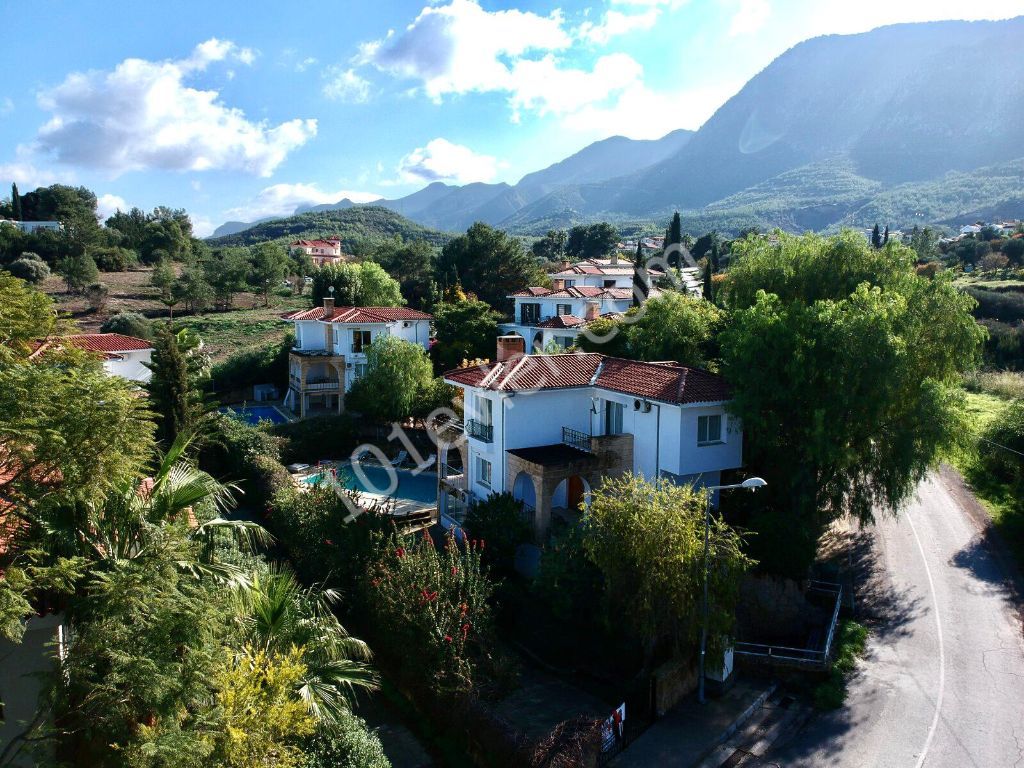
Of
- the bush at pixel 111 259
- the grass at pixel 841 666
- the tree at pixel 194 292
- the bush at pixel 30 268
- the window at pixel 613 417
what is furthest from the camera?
the bush at pixel 111 259

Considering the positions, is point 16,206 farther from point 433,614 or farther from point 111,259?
point 433,614

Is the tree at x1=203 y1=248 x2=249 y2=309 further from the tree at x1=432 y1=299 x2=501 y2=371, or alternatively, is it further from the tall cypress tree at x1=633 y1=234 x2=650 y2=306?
the tall cypress tree at x1=633 y1=234 x2=650 y2=306

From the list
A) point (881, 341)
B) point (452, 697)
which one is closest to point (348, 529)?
point (452, 697)

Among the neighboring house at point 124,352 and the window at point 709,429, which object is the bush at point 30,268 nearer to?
the neighboring house at point 124,352

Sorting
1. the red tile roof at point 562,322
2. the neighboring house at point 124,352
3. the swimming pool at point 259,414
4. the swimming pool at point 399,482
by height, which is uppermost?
the red tile roof at point 562,322

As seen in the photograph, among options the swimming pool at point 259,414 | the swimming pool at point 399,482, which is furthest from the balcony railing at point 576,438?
the swimming pool at point 259,414

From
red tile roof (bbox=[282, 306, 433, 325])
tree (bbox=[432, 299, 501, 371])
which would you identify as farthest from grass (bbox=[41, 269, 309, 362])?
tree (bbox=[432, 299, 501, 371])

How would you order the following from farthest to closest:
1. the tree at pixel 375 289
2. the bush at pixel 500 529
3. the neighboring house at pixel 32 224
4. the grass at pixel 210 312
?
the neighboring house at pixel 32 224
the grass at pixel 210 312
the tree at pixel 375 289
the bush at pixel 500 529

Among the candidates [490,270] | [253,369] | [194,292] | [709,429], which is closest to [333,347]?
[253,369]
